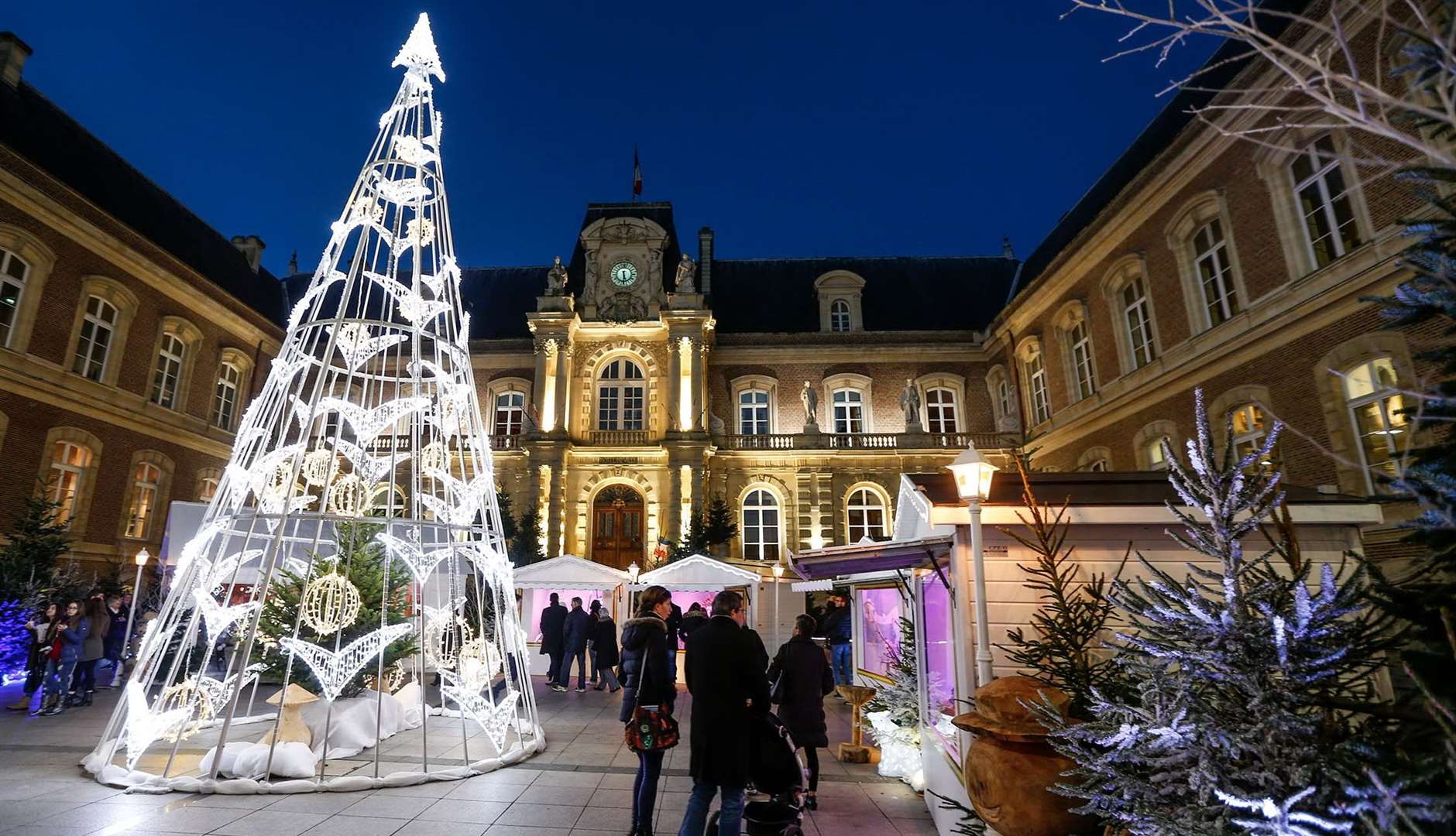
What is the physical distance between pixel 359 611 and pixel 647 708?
4831 millimetres

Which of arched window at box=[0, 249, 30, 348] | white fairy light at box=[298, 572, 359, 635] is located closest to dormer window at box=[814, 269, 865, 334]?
white fairy light at box=[298, 572, 359, 635]

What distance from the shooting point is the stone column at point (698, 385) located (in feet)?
71.9

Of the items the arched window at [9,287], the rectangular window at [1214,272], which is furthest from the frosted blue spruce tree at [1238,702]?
Answer: the arched window at [9,287]

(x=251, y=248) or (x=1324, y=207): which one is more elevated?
(x=251, y=248)

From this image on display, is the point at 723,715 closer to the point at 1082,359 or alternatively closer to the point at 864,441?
the point at 1082,359

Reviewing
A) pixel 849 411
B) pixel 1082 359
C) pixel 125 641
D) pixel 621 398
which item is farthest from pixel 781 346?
pixel 125 641

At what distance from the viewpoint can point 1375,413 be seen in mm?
9914

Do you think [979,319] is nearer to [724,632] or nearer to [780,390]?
[780,390]

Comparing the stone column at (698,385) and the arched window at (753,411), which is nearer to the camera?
the stone column at (698,385)

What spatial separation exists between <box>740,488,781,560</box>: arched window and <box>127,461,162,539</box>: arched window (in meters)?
15.8

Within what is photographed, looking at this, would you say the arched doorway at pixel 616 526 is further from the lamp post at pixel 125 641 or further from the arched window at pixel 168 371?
the arched window at pixel 168 371

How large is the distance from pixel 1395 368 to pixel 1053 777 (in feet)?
33.2

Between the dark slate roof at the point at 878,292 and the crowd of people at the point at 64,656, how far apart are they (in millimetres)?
18758

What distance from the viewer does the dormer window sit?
25.1 meters
